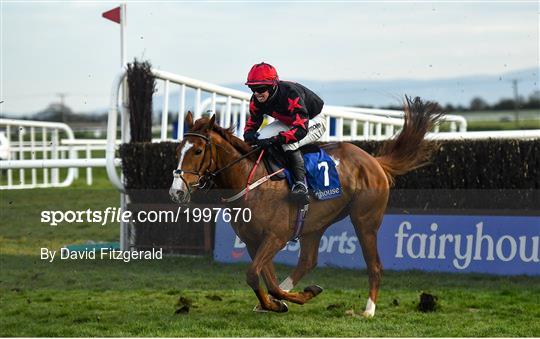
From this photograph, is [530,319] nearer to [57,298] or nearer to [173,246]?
[57,298]

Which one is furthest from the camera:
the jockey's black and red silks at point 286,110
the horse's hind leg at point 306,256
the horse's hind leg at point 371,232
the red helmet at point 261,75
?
the horse's hind leg at point 306,256

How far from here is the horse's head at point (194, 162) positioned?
662 cm

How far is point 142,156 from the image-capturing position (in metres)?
11.1

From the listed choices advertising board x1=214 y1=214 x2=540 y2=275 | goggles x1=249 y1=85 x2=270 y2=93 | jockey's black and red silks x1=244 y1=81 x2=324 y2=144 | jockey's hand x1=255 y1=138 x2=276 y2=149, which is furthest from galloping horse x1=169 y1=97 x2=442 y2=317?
advertising board x1=214 y1=214 x2=540 y2=275

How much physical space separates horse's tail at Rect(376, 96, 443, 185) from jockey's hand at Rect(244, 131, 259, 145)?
1400 mm

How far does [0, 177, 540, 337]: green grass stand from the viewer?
21.7 feet

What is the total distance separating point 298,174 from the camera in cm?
719

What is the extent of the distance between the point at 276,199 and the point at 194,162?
757mm

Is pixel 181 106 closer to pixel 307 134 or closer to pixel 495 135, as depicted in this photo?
pixel 495 135

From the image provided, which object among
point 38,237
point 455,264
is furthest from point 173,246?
point 455,264

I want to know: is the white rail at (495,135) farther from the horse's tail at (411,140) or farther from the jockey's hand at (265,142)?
the jockey's hand at (265,142)

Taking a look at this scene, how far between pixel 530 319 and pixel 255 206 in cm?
222

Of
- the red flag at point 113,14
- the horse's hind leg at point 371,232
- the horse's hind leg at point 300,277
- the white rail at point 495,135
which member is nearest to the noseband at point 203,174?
the horse's hind leg at point 300,277

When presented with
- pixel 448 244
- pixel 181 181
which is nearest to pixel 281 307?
pixel 181 181
